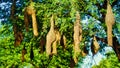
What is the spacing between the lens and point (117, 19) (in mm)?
26531

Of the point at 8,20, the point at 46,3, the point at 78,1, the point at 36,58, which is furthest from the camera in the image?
the point at 36,58

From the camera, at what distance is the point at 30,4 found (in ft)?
80.8

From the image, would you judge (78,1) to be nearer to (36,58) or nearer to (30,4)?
(30,4)

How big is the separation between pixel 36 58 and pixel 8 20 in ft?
63.2

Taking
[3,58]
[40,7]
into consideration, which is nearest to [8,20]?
[40,7]

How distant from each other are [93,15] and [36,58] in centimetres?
2184

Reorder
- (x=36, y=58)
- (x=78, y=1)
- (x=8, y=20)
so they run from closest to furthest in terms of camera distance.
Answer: (x=78, y=1) → (x=8, y=20) → (x=36, y=58)

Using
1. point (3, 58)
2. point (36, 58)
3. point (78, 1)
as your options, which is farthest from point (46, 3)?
point (3, 58)

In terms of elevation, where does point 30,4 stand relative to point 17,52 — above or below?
above

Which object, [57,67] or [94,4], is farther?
[57,67]

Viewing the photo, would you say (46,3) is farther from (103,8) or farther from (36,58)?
(36,58)

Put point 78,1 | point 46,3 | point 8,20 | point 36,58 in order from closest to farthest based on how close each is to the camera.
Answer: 1. point 78,1
2. point 46,3
3. point 8,20
4. point 36,58

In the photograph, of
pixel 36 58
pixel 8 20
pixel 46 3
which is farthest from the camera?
pixel 36 58

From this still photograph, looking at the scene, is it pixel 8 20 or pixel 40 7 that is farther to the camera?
pixel 8 20
